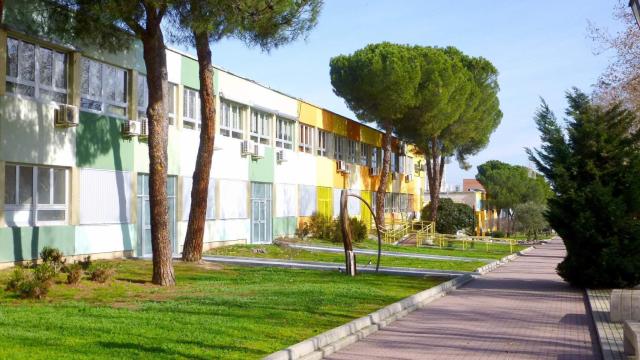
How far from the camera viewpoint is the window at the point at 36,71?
1814 cm

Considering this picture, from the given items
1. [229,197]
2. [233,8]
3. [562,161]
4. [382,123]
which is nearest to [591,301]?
[562,161]

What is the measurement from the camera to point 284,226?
34.9 m

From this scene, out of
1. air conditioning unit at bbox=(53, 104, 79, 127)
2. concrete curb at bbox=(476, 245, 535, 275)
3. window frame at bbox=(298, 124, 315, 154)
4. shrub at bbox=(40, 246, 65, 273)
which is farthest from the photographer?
window frame at bbox=(298, 124, 315, 154)

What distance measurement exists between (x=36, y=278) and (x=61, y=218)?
715 cm

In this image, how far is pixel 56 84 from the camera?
19625 millimetres

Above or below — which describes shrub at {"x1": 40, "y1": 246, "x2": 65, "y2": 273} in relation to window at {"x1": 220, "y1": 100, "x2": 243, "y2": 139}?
below

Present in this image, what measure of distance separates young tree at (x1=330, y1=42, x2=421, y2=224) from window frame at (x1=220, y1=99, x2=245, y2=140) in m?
10.3

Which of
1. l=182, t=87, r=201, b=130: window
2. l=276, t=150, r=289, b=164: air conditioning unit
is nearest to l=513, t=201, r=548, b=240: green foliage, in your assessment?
l=276, t=150, r=289, b=164: air conditioning unit

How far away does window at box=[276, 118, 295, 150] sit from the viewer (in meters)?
34.9

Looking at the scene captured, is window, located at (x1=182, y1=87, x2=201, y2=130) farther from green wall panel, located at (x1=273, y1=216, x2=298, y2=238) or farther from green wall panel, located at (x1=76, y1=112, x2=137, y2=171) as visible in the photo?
green wall panel, located at (x1=273, y1=216, x2=298, y2=238)

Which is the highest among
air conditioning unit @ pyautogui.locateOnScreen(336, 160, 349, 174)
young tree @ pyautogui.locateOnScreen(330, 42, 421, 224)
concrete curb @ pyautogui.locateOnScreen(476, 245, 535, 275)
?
young tree @ pyautogui.locateOnScreen(330, 42, 421, 224)

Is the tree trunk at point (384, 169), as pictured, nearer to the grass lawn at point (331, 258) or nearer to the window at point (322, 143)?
the window at point (322, 143)

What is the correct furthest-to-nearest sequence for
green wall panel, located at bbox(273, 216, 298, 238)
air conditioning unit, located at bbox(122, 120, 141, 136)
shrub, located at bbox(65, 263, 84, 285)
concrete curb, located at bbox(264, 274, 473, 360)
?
green wall panel, located at bbox(273, 216, 298, 238), air conditioning unit, located at bbox(122, 120, 141, 136), shrub, located at bbox(65, 263, 84, 285), concrete curb, located at bbox(264, 274, 473, 360)

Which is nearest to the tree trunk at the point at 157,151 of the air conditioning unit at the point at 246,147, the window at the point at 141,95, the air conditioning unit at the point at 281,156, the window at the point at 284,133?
the window at the point at 141,95
